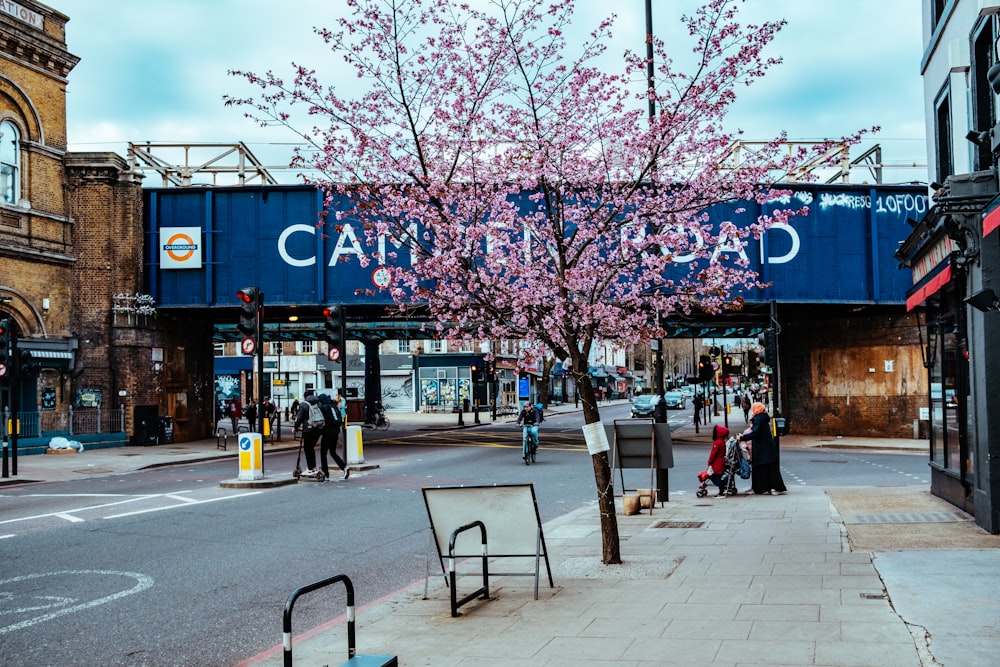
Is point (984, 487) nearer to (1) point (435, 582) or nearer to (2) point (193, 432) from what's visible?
(1) point (435, 582)

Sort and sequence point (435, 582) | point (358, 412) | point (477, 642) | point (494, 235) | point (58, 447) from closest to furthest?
point (477, 642) → point (435, 582) → point (494, 235) → point (58, 447) → point (358, 412)

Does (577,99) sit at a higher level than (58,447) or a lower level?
higher

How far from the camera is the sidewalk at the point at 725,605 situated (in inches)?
Result: 236

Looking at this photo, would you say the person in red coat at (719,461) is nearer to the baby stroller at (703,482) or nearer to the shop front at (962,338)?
the baby stroller at (703,482)

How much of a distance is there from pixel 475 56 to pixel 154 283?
24248 millimetres

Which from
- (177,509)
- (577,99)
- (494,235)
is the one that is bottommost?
(177,509)

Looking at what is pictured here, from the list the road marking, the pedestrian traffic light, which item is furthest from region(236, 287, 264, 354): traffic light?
the road marking

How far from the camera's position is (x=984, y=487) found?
34.9 feet

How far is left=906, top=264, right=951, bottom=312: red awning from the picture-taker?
11.9 meters

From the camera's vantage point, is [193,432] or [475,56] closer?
[475,56]

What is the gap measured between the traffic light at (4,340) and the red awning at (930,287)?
18.1 metres

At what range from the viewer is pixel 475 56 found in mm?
10719

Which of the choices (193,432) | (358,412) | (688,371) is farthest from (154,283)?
(688,371)

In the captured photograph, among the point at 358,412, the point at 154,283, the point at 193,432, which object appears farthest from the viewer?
the point at 358,412
